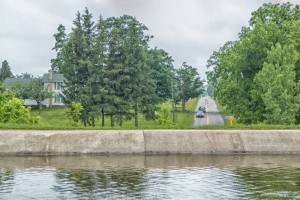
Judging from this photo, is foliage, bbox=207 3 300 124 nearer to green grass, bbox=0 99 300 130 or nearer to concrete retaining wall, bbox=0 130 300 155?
green grass, bbox=0 99 300 130

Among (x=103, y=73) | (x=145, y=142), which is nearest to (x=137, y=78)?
(x=103, y=73)

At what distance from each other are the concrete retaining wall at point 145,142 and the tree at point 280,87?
9.70 metres

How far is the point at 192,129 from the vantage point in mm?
35375

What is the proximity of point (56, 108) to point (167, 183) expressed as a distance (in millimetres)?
80748

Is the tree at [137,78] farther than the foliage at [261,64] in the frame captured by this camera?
Yes

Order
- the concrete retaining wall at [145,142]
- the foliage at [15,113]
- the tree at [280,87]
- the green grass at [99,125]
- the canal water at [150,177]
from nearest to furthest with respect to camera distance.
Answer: the canal water at [150,177] < the concrete retaining wall at [145,142] < the green grass at [99,125] < the foliage at [15,113] < the tree at [280,87]

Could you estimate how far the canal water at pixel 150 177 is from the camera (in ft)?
59.9

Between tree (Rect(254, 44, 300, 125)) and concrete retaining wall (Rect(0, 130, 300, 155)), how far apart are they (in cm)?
970

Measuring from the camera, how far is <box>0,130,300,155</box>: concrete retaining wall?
3222cm

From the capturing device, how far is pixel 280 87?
43625mm

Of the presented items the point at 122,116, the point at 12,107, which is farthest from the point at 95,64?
the point at 12,107

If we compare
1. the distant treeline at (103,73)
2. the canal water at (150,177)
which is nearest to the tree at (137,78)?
the distant treeline at (103,73)

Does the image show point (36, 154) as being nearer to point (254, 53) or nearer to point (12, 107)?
point (12, 107)

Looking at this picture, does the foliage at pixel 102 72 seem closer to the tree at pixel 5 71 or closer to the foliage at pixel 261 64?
the foliage at pixel 261 64
